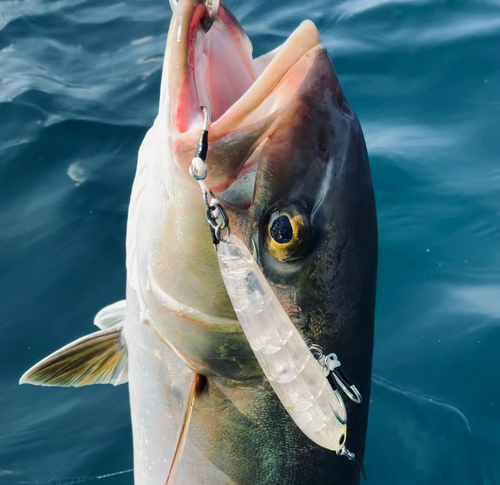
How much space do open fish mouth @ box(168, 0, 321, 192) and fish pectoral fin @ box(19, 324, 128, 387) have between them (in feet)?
2.87

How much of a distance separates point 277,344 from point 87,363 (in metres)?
0.97

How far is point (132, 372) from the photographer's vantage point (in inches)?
79.9

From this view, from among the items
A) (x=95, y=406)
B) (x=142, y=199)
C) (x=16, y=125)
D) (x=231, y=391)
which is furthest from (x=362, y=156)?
(x=16, y=125)

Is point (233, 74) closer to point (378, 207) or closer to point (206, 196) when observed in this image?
point (206, 196)

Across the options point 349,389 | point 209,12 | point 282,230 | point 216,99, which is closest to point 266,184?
point 282,230

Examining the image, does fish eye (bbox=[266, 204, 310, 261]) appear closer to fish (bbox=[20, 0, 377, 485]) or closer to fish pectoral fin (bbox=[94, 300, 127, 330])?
fish (bbox=[20, 0, 377, 485])

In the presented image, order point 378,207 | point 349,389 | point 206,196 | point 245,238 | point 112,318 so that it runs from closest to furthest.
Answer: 1. point 206,196
2. point 245,238
3. point 349,389
4. point 112,318
5. point 378,207

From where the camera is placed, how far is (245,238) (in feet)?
4.91

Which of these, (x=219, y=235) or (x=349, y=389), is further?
(x=349, y=389)

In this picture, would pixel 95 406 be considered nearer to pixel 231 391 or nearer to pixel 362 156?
pixel 231 391

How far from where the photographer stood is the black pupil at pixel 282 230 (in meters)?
1.46

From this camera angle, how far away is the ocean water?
2.92m

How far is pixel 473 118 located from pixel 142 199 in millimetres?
3638

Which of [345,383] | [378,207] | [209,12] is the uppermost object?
[209,12]
